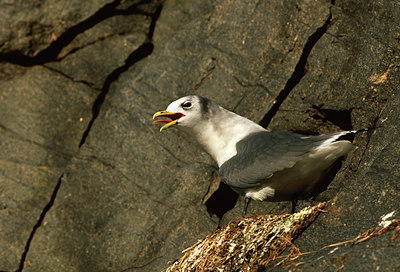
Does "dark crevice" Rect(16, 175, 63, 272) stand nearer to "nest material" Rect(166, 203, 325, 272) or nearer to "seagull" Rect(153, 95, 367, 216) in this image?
"seagull" Rect(153, 95, 367, 216)

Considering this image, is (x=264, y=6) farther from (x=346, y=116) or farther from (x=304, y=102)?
(x=346, y=116)

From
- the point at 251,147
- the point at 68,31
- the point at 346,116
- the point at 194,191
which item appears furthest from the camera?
the point at 68,31

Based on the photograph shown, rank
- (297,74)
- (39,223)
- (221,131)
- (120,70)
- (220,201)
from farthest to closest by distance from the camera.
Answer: (120,70) < (39,223) < (220,201) < (297,74) < (221,131)

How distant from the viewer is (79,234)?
18.7 feet

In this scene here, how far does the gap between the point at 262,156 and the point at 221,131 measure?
2.66 feet

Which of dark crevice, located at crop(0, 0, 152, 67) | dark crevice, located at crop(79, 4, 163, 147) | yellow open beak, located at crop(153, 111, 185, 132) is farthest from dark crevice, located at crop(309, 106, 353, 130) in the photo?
dark crevice, located at crop(0, 0, 152, 67)

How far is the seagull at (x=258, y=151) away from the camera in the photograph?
3.55 m

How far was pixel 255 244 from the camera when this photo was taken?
3486 millimetres

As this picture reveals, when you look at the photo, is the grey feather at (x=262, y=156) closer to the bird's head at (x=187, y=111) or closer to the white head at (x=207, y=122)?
the white head at (x=207, y=122)

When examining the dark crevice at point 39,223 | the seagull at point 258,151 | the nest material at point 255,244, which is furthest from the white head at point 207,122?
the dark crevice at point 39,223

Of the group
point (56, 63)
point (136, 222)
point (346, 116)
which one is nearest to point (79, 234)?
point (136, 222)

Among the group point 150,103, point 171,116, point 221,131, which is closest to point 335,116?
point 221,131

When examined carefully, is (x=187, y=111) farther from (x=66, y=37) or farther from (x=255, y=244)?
(x=66, y=37)

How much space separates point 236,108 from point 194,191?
955mm
